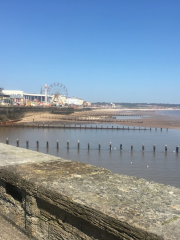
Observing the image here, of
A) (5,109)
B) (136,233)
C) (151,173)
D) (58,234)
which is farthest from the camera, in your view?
(5,109)

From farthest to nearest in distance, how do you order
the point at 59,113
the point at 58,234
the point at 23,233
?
the point at 59,113, the point at 23,233, the point at 58,234

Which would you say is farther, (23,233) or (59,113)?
(59,113)

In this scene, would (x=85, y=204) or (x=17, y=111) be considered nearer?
(x=85, y=204)

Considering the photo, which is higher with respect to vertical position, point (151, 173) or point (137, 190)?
point (137, 190)

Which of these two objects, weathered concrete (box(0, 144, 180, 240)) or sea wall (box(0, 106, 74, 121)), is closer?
weathered concrete (box(0, 144, 180, 240))

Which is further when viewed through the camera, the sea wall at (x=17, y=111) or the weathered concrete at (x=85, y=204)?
the sea wall at (x=17, y=111)

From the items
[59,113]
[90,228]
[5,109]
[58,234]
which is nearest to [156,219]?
[90,228]

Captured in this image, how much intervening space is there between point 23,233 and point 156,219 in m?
2.45

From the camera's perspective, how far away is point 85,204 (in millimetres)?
3332

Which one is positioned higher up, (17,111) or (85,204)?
(85,204)

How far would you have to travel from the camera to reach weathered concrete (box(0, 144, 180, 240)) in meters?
2.95

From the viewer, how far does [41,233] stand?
4000 millimetres

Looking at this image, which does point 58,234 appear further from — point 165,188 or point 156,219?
point 165,188

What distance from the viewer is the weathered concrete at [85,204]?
2.95 m
